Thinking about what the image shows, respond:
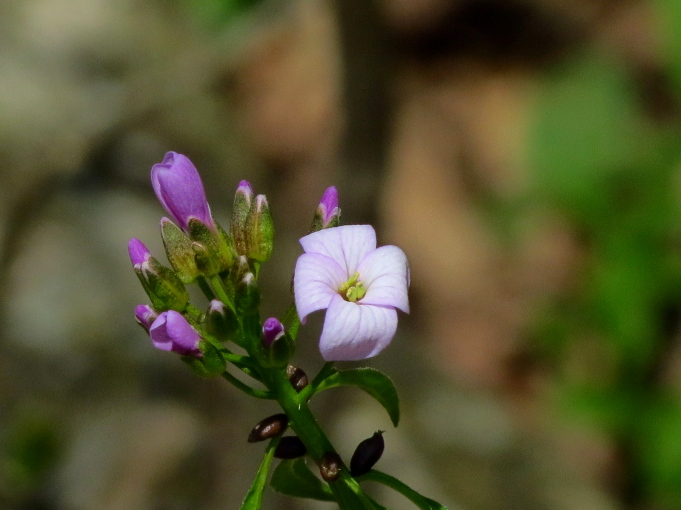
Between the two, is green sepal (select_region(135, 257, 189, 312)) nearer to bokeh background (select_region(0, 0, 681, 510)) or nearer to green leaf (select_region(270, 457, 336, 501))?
green leaf (select_region(270, 457, 336, 501))

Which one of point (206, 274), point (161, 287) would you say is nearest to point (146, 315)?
point (161, 287)

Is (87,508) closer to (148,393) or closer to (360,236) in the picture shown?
(148,393)

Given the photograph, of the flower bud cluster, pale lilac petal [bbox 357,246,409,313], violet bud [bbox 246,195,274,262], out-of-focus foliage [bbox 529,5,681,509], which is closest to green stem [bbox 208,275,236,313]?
the flower bud cluster

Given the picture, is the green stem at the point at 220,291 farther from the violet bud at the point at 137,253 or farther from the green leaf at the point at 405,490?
the green leaf at the point at 405,490

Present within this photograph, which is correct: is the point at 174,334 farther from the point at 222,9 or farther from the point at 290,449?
the point at 222,9

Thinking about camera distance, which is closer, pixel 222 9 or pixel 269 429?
pixel 269 429

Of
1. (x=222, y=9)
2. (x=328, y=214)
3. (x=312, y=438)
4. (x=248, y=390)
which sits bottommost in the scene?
(x=312, y=438)
